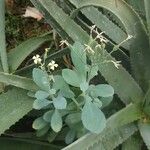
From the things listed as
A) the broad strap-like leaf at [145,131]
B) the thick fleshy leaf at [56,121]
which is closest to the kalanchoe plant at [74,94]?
the thick fleshy leaf at [56,121]

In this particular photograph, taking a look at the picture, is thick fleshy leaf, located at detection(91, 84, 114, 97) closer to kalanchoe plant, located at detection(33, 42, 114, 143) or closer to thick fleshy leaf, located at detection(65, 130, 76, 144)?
kalanchoe plant, located at detection(33, 42, 114, 143)

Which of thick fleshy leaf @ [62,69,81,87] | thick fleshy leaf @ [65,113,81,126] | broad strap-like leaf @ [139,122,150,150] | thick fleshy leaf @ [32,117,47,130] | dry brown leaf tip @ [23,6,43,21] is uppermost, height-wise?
dry brown leaf tip @ [23,6,43,21]

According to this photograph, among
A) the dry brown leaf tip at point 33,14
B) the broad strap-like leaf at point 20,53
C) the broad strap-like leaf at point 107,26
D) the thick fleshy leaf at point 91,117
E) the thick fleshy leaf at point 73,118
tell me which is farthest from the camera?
the dry brown leaf tip at point 33,14

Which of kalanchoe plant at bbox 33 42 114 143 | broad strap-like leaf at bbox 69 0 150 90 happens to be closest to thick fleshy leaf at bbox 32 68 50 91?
kalanchoe plant at bbox 33 42 114 143

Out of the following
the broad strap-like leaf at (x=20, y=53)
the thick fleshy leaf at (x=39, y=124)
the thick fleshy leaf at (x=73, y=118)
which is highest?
the broad strap-like leaf at (x=20, y=53)

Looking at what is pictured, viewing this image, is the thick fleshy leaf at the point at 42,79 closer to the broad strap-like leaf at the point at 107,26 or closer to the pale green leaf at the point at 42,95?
the pale green leaf at the point at 42,95
